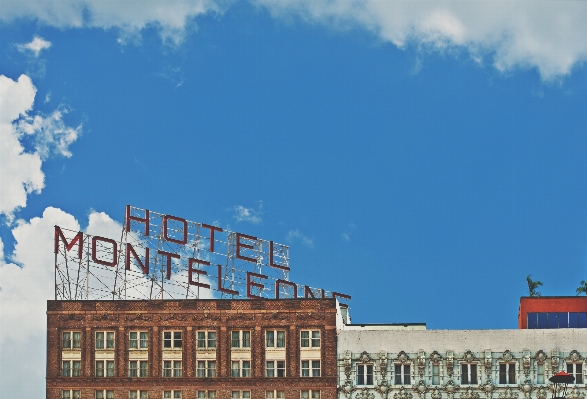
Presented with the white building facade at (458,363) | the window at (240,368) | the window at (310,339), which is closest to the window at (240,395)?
the window at (240,368)

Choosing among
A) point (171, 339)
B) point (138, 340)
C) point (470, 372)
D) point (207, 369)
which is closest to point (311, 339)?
point (207, 369)

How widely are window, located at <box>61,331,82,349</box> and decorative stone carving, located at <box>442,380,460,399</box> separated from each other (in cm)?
4313

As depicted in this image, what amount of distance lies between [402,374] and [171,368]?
2698 cm

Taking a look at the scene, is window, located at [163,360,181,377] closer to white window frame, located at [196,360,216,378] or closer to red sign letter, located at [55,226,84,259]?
white window frame, located at [196,360,216,378]

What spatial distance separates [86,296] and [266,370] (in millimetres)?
23383

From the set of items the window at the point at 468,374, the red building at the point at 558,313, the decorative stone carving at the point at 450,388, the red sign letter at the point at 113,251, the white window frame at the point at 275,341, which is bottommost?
the decorative stone carving at the point at 450,388

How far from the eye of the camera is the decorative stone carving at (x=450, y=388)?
161 m

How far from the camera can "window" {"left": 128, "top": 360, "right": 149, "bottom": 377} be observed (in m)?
164

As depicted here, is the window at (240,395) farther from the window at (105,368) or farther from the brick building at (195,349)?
the window at (105,368)

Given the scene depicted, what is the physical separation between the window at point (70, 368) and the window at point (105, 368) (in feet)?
7.41

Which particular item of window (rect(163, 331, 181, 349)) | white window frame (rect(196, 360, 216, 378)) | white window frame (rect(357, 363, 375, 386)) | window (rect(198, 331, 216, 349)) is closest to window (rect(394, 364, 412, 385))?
white window frame (rect(357, 363, 375, 386))

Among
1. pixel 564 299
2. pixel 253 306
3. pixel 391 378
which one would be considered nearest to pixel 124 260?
pixel 253 306

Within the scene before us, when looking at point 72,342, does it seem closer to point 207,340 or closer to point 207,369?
point 207,340

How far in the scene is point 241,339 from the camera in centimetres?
16400
